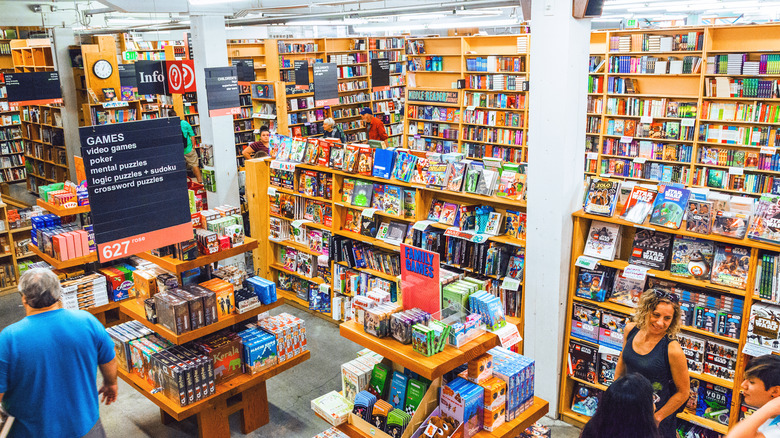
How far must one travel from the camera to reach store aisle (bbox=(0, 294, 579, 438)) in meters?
4.81

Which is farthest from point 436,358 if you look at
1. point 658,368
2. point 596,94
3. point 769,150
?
point 596,94

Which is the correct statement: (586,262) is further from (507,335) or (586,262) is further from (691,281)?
(507,335)

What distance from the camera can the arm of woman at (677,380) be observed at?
3322 mm

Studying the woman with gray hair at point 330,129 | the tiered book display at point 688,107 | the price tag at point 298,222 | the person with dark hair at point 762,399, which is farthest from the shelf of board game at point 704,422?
the woman with gray hair at point 330,129

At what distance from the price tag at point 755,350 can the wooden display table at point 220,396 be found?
3.31m

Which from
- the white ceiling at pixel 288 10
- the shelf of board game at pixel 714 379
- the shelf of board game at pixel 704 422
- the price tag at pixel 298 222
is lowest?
the shelf of board game at pixel 704 422

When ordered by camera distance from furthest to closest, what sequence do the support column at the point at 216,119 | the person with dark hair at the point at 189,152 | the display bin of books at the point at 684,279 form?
the person with dark hair at the point at 189,152
the support column at the point at 216,119
the display bin of books at the point at 684,279

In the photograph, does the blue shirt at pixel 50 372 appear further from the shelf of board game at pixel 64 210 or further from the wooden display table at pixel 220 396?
the shelf of board game at pixel 64 210

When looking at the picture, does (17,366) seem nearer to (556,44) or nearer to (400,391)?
(400,391)

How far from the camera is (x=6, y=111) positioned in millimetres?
13039

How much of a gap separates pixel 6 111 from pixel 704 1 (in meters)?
15.3

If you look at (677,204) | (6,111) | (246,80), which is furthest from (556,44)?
(6,111)

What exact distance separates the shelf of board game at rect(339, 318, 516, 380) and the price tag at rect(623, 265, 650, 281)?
5.54 ft

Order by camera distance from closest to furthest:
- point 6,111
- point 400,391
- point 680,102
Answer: point 400,391 < point 680,102 < point 6,111
